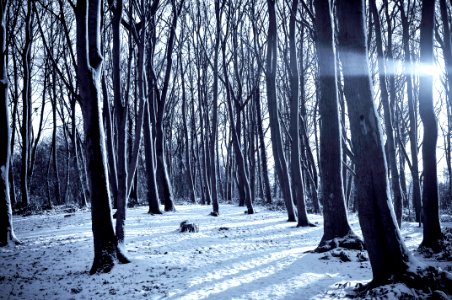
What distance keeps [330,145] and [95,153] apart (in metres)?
4.80

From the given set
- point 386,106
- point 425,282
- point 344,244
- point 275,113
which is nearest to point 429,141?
point 344,244

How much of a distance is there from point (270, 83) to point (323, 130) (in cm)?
562

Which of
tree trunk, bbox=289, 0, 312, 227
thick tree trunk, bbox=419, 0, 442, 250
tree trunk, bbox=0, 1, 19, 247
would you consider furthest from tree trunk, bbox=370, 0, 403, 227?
tree trunk, bbox=0, 1, 19, 247

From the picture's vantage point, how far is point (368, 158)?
3.99m

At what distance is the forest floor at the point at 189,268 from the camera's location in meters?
4.35

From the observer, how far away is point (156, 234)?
8.43 metres

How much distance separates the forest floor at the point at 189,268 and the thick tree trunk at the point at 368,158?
0.43 meters

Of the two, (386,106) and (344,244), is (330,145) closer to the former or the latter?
(344,244)

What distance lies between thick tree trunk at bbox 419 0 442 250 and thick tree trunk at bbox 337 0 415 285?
10.2 feet

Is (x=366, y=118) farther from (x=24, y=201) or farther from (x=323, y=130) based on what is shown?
(x=24, y=201)

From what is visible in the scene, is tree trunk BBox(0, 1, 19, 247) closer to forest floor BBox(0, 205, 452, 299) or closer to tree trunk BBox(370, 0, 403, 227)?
forest floor BBox(0, 205, 452, 299)

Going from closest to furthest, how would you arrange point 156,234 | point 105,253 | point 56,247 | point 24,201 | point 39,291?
point 39,291, point 105,253, point 56,247, point 156,234, point 24,201

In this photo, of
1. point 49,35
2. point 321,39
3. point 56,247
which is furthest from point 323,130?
point 49,35

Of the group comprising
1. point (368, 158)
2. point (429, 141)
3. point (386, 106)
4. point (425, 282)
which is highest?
point (386, 106)
